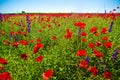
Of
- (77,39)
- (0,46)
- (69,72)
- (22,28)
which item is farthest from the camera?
(22,28)

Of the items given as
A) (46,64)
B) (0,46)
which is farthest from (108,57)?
(0,46)

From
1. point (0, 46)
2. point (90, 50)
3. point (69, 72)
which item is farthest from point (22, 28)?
point (69, 72)

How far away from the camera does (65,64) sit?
12.8 ft

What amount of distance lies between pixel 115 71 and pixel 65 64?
0.74 meters

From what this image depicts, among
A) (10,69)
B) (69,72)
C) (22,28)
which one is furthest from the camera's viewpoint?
(22,28)

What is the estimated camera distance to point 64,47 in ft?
14.6

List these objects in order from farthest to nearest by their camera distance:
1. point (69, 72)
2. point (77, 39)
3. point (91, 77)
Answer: point (77, 39)
point (69, 72)
point (91, 77)

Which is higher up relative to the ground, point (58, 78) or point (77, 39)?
point (77, 39)

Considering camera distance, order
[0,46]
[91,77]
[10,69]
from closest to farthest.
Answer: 1. [91,77]
2. [10,69]
3. [0,46]

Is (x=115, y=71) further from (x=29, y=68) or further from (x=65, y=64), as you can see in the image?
(x=29, y=68)

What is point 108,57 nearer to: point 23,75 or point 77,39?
point 77,39

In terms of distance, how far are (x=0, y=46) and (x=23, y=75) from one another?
6.59 ft

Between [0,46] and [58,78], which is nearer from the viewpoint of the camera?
[58,78]

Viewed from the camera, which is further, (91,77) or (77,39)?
(77,39)
